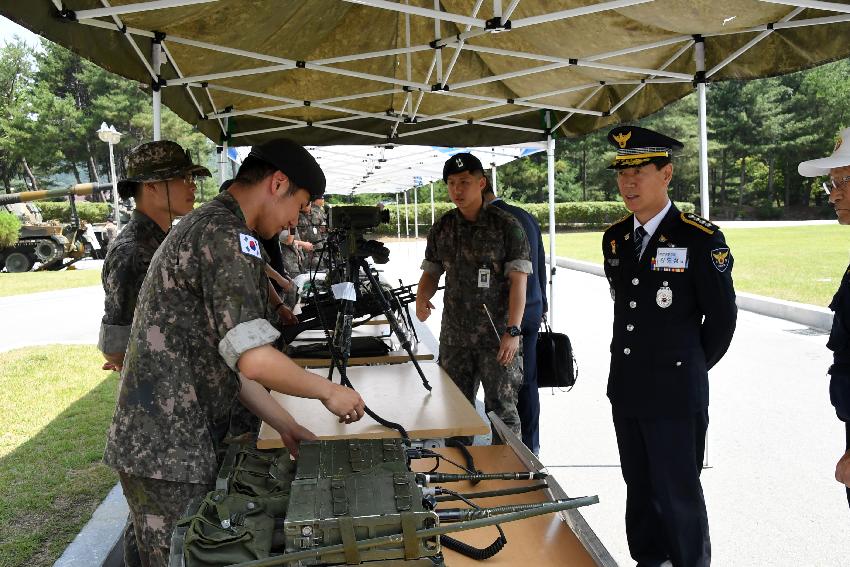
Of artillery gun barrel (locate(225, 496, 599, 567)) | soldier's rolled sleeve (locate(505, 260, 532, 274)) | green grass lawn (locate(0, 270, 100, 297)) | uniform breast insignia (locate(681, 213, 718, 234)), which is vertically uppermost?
uniform breast insignia (locate(681, 213, 718, 234))

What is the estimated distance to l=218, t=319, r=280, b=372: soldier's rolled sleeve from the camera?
60.3 inches

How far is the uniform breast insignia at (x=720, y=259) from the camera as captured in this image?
2389 millimetres

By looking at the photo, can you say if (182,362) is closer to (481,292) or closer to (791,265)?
(481,292)

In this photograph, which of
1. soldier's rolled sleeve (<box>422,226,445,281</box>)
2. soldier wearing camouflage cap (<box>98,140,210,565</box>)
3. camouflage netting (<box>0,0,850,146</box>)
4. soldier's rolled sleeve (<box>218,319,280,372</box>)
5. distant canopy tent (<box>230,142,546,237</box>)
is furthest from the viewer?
distant canopy tent (<box>230,142,546,237</box>)

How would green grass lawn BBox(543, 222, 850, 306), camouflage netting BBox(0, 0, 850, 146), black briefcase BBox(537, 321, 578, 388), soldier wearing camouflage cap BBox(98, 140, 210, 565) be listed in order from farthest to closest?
green grass lawn BBox(543, 222, 850, 306), black briefcase BBox(537, 321, 578, 388), camouflage netting BBox(0, 0, 850, 146), soldier wearing camouflage cap BBox(98, 140, 210, 565)

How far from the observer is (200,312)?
5.61ft

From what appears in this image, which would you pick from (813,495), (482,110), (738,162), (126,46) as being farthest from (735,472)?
(738,162)

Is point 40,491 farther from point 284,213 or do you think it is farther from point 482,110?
point 482,110

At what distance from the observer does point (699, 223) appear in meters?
2.45

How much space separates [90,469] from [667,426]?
12.2 feet

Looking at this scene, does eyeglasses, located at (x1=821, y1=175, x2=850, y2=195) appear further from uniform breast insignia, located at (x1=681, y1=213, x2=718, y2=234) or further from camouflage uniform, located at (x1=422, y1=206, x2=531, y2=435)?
camouflage uniform, located at (x1=422, y1=206, x2=531, y2=435)

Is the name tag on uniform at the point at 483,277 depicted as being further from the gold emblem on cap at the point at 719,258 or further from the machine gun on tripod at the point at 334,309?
the gold emblem on cap at the point at 719,258

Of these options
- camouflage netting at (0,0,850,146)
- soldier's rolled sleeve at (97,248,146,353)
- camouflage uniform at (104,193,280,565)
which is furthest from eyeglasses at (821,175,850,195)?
soldier's rolled sleeve at (97,248,146,353)

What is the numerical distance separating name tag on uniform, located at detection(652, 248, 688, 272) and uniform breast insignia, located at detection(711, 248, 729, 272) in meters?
0.09
